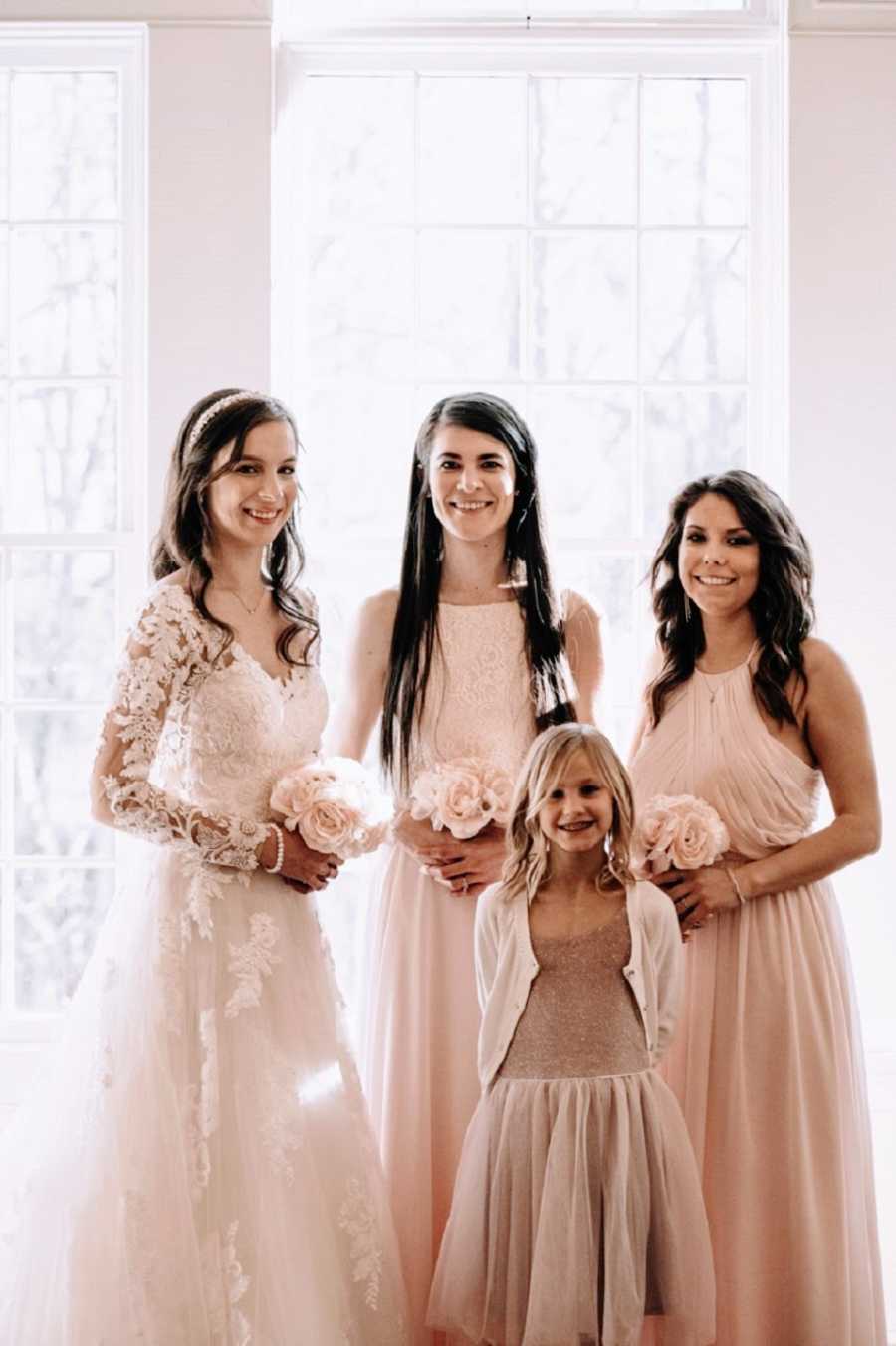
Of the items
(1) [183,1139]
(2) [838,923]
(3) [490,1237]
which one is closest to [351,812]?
(1) [183,1139]

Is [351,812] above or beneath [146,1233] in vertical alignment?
above

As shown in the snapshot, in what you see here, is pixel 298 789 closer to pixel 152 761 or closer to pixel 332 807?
pixel 332 807

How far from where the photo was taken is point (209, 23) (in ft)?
12.4

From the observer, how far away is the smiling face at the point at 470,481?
2926 mm

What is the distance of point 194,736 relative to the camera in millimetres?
2686

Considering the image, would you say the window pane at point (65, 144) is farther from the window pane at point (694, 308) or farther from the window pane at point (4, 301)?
the window pane at point (694, 308)

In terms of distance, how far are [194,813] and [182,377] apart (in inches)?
62.0

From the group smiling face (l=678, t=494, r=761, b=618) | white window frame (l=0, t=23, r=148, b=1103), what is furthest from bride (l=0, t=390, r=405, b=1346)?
white window frame (l=0, t=23, r=148, b=1103)

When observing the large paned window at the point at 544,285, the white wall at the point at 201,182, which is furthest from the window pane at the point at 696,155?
the white wall at the point at 201,182

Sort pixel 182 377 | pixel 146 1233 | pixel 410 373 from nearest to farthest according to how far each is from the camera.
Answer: pixel 146 1233 → pixel 182 377 → pixel 410 373

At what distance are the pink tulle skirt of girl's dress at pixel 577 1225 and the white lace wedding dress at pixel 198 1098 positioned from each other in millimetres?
204

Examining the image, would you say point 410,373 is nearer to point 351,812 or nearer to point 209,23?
point 209,23

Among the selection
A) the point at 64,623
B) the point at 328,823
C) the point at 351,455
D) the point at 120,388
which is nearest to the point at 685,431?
the point at 351,455

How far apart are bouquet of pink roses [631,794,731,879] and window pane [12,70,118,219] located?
2.41 metres
